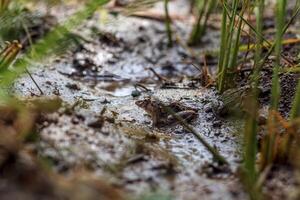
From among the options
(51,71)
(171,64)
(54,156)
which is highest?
(54,156)

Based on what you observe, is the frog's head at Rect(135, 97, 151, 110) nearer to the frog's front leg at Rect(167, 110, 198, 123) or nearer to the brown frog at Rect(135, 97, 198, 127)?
the brown frog at Rect(135, 97, 198, 127)

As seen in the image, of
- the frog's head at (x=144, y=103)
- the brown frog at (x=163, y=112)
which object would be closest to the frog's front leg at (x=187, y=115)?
the brown frog at (x=163, y=112)

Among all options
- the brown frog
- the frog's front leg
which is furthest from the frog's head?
the frog's front leg

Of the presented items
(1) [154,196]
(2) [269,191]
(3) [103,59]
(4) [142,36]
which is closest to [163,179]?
(1) [154,196]

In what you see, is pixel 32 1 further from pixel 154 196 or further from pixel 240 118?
pixel 154 196

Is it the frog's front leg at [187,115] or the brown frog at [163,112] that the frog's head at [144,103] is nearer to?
the brown frog at [163,112]
